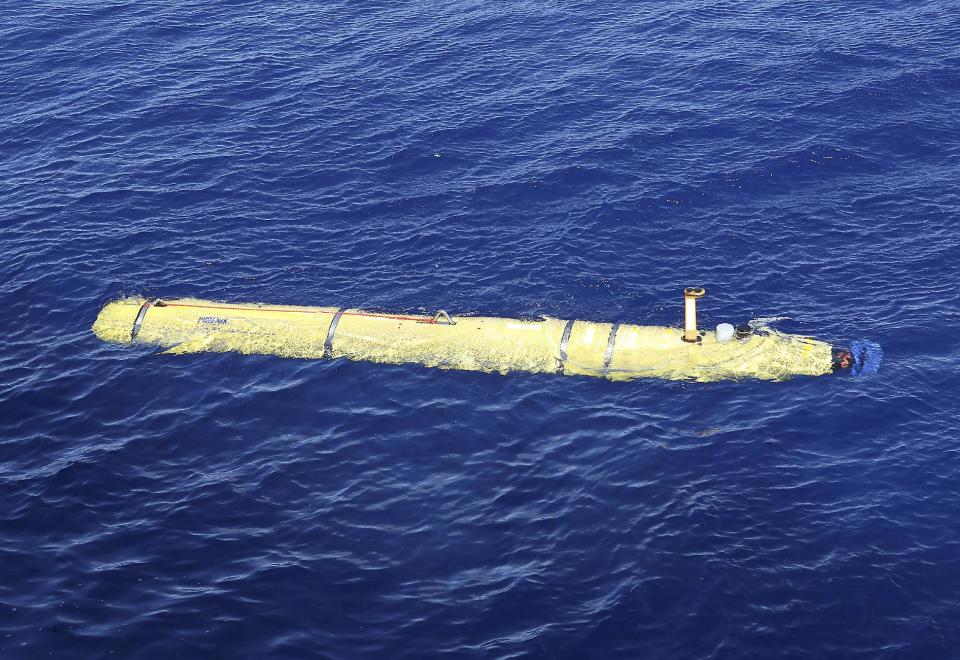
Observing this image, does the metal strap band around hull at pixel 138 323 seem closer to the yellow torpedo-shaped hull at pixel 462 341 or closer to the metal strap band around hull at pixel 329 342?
the yellow torpedo-shaped hull at pixel 462 341

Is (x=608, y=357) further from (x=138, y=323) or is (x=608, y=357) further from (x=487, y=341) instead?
(x=138, y=323)

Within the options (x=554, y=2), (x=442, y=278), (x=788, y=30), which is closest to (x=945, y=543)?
(x=442, y=278)

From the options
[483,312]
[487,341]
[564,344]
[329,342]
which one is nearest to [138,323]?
[329,342]

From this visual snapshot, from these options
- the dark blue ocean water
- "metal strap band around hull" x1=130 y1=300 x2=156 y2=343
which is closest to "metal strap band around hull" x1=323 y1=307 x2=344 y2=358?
the dark blue ocean water

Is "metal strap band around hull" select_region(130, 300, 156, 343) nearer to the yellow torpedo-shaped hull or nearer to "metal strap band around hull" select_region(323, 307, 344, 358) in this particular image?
the yellow torpedo-shaped hull

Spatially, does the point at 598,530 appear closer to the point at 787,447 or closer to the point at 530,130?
the point at 787,447

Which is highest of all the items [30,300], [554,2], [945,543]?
[554,2]

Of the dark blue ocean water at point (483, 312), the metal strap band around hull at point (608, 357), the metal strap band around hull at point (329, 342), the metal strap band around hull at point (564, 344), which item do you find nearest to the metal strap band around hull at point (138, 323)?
the dark blue ocean water at point (483, 312)
